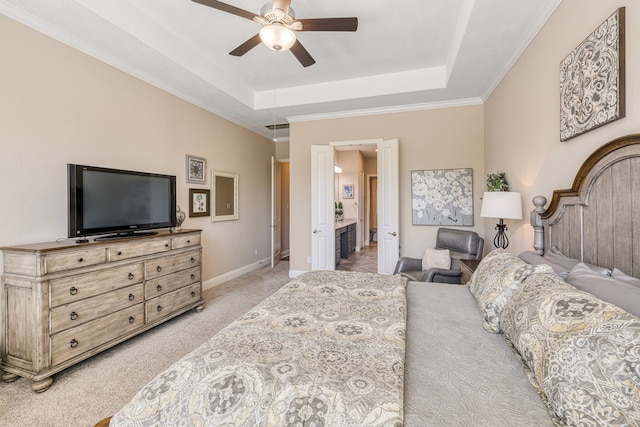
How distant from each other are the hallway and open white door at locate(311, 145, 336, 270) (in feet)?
2.89

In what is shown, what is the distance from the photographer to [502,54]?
276 cm

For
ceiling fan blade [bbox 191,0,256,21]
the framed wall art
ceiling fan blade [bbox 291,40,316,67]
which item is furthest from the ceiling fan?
the framed wall art

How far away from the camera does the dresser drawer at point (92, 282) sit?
2.01m

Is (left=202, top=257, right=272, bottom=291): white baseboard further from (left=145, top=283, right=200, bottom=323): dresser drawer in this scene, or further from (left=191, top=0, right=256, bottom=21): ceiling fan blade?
(left=191, top=0, right=256, bottom=21): ceiling fan blade

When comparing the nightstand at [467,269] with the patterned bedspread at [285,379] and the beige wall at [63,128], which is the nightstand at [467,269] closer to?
the patterned bedspread at [285,379]

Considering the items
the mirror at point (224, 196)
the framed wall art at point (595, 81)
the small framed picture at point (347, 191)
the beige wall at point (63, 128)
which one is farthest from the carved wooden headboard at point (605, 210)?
the small framed picture at point (347, 191)

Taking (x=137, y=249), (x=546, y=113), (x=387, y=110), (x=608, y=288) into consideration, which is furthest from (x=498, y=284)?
(x=387, y=110)

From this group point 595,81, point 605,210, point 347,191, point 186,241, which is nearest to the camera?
point 605,210

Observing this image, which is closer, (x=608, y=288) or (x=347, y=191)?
(x=608, y=288)

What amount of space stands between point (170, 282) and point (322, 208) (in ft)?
7.98

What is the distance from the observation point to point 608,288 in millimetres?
1131

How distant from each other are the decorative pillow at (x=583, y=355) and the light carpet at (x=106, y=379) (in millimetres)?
2352

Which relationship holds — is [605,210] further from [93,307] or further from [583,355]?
[93,307]

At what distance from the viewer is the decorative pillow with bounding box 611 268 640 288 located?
45.4 inches
